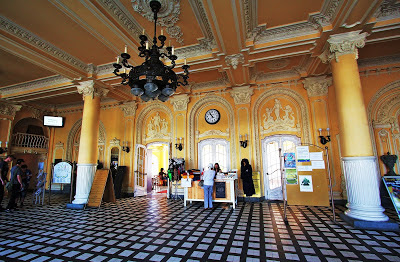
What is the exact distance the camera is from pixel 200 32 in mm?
5832

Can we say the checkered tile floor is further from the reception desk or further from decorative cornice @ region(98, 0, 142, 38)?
decorative cornice @ region(98, 0, 142, 38)

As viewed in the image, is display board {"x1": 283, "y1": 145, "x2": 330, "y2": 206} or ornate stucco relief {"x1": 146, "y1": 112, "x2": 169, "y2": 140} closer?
display board {"x1": 283, "y1": 145, "x2": 330, "y2": 206}

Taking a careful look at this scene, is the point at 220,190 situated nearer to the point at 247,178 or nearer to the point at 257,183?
the point at 247,178

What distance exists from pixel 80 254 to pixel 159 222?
2.07 meters

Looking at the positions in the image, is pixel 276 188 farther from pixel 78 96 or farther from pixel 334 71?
pixel 78 96

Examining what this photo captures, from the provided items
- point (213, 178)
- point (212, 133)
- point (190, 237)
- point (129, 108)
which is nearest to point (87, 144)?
point (129, 108)

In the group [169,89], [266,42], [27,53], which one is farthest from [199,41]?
[27,53]

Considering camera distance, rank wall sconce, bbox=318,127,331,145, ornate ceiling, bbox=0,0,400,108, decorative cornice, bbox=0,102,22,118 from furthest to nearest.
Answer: decorative cornice, bbox=0,102,22,118, wall sconce, bbox=318,127,331,145, ornate ceiling, bbox=0,0,400,108

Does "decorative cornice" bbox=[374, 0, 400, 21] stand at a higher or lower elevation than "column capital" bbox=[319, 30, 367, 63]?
higher

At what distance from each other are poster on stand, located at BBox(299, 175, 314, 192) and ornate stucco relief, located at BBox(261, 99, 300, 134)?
3.09 m

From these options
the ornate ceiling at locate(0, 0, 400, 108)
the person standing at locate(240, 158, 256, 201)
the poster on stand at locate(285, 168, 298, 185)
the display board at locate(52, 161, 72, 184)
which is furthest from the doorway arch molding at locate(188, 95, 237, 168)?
the display board at locate(52, 161, 72, 184)

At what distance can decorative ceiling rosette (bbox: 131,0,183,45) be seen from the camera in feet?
15.3

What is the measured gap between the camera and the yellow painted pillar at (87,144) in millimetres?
7430

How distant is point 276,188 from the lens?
8.19 meters
